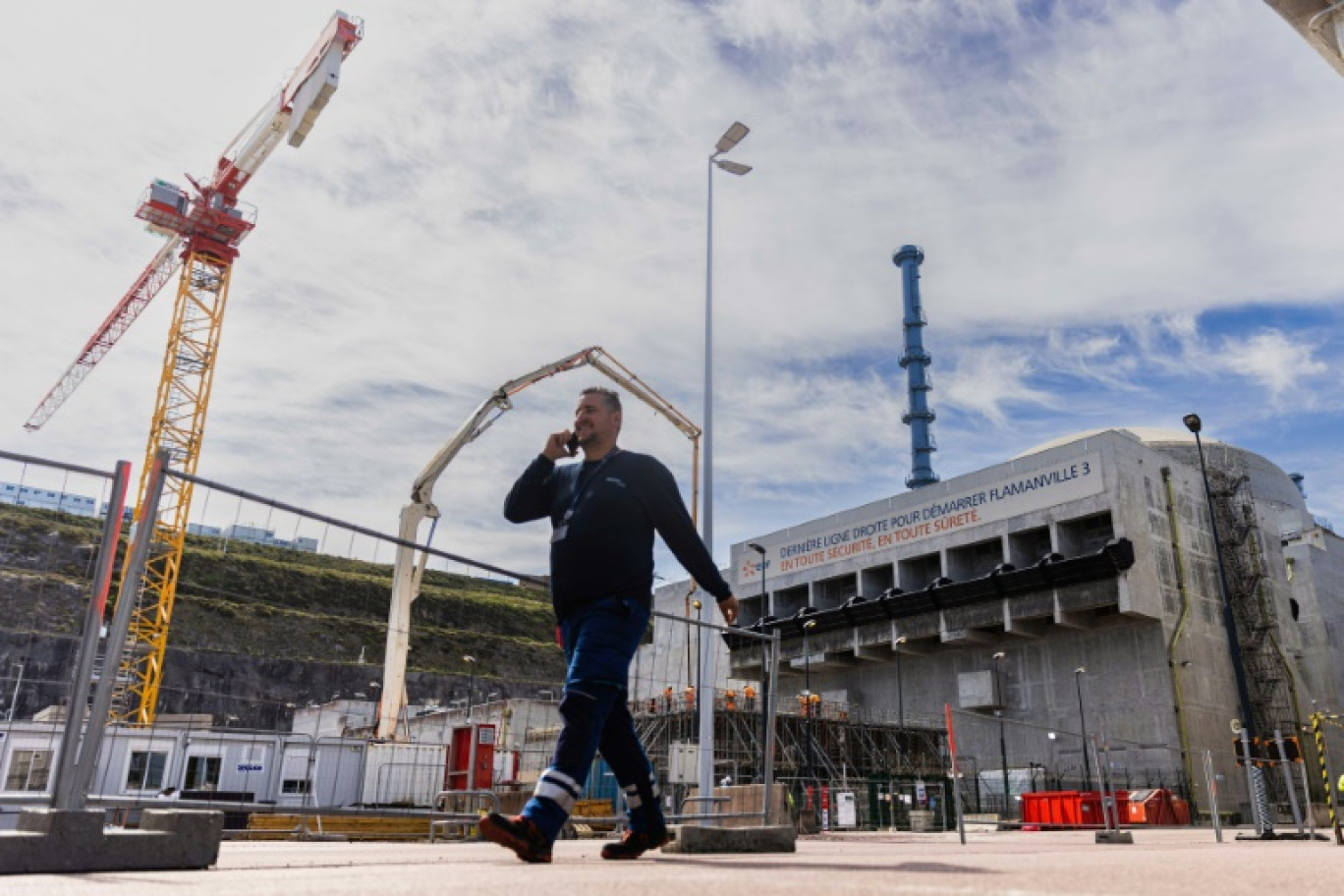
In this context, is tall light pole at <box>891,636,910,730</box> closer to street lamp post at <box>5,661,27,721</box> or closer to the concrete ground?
street lamp post at <box>5,661,27,721</box>

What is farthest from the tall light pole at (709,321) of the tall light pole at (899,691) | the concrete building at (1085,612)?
the tall light pole at (899,691)

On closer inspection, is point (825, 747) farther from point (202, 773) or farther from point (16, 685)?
point (16, 685)

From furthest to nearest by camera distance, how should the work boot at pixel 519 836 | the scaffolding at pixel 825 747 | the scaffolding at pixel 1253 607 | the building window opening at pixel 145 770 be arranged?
1. the scaffolding at pixel 1253 607
2. the scaffolding at pixel 825 747
3. the building window opening at pixel 145 770
4. the work boot at pixel 519 836

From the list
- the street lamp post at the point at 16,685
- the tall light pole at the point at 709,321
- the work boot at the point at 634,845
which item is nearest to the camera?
the work boot at the point at 634,845

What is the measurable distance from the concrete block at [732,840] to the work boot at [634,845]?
0.22 m

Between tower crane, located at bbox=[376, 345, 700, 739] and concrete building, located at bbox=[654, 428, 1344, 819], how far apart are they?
7.52 m

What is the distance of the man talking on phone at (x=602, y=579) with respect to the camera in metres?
3.18

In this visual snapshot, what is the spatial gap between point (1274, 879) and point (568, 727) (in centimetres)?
202

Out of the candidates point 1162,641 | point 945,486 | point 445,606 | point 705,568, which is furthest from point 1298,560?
point 445,606

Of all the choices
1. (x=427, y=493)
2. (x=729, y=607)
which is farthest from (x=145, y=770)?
(x=427, y=493)

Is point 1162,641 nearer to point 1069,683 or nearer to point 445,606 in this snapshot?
point 1069,683

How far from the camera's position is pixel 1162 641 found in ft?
104

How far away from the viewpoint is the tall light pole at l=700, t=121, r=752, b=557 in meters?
14.3

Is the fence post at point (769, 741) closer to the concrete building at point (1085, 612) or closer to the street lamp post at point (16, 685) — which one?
the street lamp post at point (16, 685)
